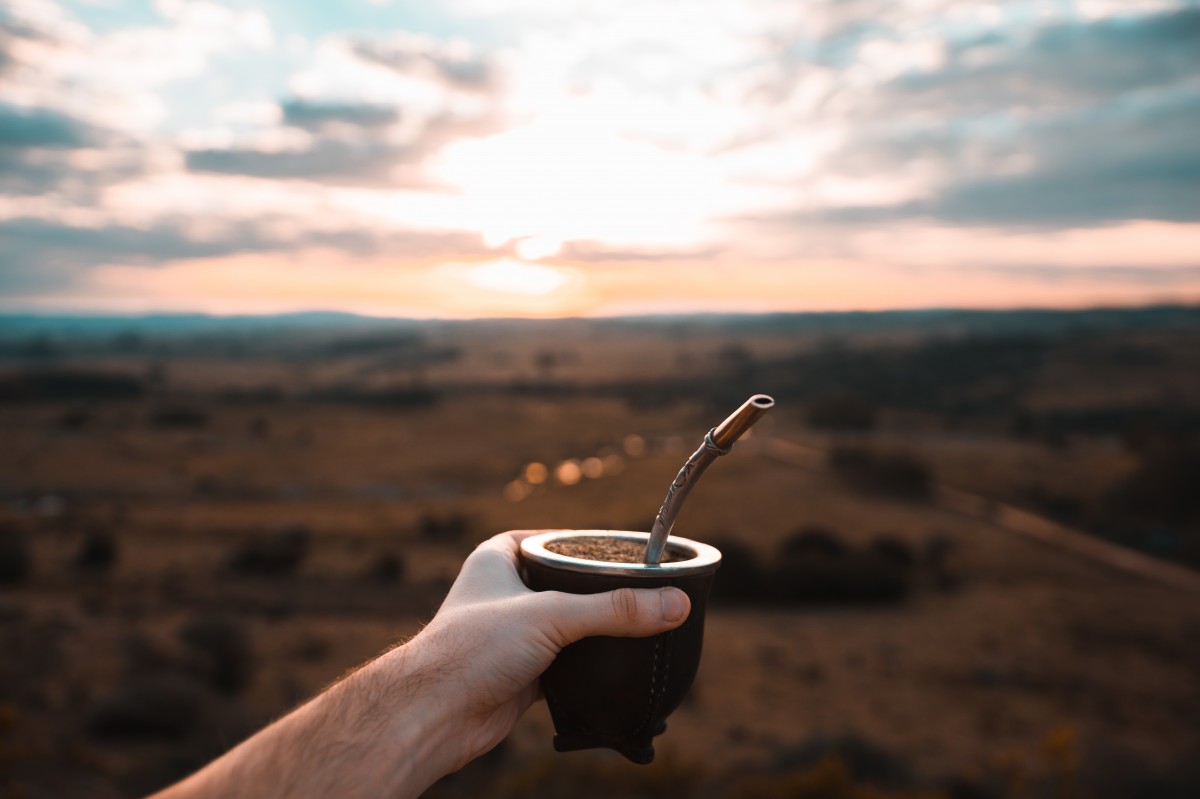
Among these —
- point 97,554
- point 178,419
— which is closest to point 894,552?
point 97,554

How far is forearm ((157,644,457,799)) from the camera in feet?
5.83

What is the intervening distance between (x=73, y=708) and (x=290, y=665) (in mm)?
Result: 3149

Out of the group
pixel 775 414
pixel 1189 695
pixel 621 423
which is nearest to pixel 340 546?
pixel 1189 695

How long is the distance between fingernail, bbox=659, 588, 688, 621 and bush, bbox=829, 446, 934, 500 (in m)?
27.2

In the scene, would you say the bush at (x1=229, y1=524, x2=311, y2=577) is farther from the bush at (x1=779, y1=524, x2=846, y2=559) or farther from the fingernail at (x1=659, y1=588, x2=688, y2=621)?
the fingernail at (x1=659, y1=588, x2=688, y2=621)

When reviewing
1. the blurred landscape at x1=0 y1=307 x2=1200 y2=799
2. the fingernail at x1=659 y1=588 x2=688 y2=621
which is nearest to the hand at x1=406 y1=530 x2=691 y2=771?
the fingernail at x1=659 y1=588 x2=688 y2=621

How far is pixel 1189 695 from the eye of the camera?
45.8ft

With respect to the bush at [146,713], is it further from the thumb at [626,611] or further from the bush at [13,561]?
the thumb at [626,611]

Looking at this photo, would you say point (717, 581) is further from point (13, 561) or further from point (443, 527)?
point (13, 561)

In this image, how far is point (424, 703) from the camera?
6.21ft

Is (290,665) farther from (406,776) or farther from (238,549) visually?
(406,776)

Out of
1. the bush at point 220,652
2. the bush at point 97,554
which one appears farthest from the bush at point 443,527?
the bush at point 220,652

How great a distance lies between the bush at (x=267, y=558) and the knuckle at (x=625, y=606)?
18377 mm

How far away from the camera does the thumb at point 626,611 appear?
1.87 metres
